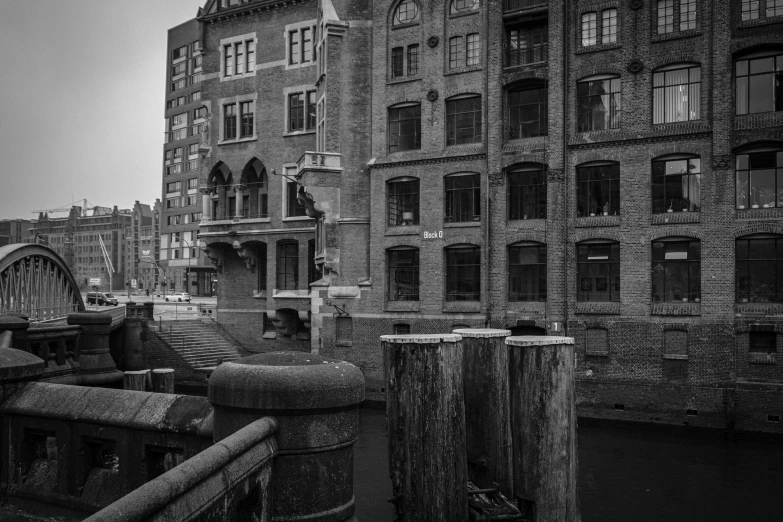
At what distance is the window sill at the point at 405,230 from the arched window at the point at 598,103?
7782mm

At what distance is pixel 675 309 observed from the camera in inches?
980

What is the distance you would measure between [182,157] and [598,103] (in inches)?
3068

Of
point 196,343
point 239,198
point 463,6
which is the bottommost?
point 196,343

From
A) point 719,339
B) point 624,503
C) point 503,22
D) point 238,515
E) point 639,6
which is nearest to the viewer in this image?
point 238,515

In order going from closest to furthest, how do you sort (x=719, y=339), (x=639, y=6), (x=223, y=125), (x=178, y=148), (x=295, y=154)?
(x=719, y=339) < (x=639, y=6) < (x=295, y=154) < (x=223, y=125) < (x=178, y=148)

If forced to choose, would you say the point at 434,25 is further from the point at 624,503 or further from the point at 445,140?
the point at 624,503

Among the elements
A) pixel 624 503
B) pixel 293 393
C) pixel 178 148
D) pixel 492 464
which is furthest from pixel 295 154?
pixel 178 148

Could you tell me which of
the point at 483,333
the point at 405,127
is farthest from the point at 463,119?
the point at 483,333

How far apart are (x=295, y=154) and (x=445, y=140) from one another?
9950mm

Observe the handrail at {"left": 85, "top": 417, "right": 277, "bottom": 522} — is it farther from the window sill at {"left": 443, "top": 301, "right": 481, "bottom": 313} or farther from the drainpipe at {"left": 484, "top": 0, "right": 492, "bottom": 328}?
the window sill at {"left": 443, "top": 301, "right": 481, "bottom": 313}

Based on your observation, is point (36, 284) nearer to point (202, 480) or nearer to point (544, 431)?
point (544, 431)

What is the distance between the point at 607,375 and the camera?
84.0 feet

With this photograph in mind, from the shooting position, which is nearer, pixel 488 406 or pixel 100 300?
pixel 488 406

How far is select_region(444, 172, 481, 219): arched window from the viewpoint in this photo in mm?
28594
